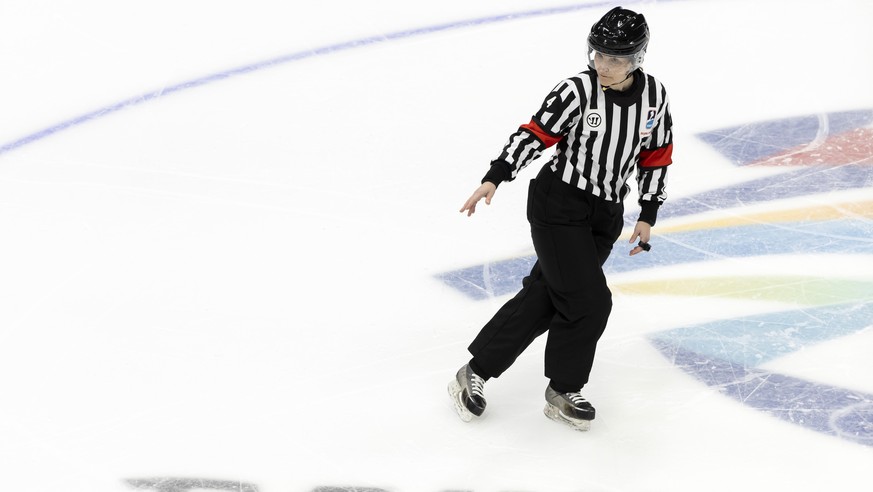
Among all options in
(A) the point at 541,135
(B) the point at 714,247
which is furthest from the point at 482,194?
(B) the point at 714,247

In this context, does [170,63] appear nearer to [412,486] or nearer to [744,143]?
[744,143]

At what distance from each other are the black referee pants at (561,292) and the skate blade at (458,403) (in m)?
0.08

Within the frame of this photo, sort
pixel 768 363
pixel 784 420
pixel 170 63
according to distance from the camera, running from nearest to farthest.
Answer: pixel 784 420
pixel 768 363
pixel 170 63

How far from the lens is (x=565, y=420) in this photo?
2.82 metres

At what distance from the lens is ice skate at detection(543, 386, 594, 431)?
9.12ft

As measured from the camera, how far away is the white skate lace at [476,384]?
9.32 feet

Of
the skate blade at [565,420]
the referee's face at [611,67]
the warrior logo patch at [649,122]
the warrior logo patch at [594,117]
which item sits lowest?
the skate blade at [565,420]

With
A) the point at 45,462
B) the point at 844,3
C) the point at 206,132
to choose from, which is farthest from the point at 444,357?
the point at 844,3

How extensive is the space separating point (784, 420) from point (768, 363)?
0.25 meters

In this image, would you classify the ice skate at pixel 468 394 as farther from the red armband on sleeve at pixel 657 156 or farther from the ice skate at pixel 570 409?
the red armband on sleeve at pixel 657 156

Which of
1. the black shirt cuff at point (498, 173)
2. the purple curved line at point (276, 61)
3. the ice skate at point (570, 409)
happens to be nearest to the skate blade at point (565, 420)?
the ice skate at point (570, 409)

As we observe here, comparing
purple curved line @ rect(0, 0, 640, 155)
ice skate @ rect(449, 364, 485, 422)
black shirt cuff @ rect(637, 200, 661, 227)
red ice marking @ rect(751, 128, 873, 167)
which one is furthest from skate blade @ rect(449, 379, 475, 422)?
purple curved line @ rect(0, 0, 640, 155)

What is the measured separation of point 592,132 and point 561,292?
392mm

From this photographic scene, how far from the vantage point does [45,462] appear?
2.69m
